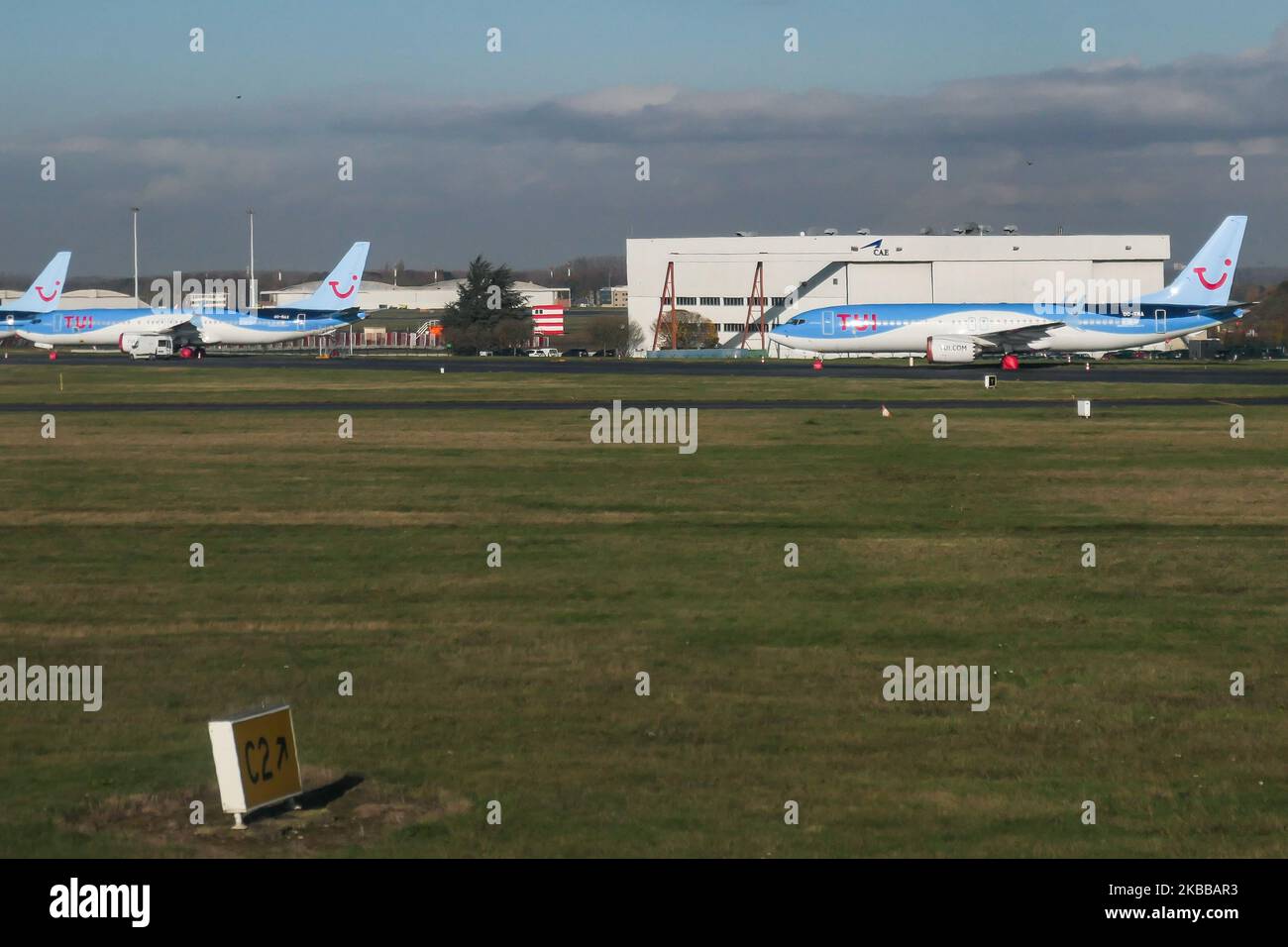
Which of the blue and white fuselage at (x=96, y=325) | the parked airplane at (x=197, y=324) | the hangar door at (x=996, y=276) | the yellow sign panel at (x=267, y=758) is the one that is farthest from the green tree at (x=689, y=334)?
the yellow sign panel at (x=267, y=758)

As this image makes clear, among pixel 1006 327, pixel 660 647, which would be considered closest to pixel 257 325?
pixel 1006 327

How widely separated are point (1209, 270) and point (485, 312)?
83124 mm

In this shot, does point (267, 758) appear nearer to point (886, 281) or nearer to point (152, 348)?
point (152, 348)

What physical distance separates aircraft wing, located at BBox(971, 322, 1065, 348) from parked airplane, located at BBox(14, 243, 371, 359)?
5570 cm

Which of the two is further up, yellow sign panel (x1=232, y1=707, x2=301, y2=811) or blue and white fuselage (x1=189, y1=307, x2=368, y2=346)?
blue and white fuselage (x1=189, y1=307, x2=368, y2=346)

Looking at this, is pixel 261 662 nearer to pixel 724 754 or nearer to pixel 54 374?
pixel 724 754

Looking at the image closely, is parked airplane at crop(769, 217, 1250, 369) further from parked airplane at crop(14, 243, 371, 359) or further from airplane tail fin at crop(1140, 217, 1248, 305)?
parked airplane at crop(14, 243, 371, 359)

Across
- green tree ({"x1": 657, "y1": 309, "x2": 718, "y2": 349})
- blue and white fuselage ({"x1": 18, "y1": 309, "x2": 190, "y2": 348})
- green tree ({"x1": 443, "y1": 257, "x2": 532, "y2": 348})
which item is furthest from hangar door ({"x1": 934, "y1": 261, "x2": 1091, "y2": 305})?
blue and white fuselage ({"x1": 18, "y1": 309, "x2": 190, "y2": 348})

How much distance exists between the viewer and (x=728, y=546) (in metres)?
28.5

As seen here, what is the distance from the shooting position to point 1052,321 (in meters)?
100

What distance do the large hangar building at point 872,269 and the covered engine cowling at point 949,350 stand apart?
52178 mm

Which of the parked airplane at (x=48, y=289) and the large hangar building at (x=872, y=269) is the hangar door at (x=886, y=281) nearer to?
the large hangar building at (x=872, y=269)

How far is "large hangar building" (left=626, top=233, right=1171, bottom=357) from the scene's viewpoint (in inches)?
6019

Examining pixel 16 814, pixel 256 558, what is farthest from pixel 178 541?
pixel 16 814
